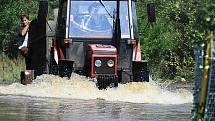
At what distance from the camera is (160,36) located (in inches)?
1053

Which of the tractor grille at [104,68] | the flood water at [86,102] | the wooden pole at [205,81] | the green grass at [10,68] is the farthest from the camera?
the green grass at [10,68]

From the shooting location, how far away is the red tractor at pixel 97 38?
16297mm

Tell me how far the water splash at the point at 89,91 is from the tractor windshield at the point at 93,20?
1.53m

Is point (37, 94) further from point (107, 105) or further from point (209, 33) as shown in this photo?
point (209, 33)

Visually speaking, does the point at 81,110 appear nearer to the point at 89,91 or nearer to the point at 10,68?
the point at 89,91

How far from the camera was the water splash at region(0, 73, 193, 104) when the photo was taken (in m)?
14.2

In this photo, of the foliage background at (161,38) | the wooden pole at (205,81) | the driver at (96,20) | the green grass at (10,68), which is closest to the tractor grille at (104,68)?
the driver at (96,20)

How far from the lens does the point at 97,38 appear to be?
1683cm

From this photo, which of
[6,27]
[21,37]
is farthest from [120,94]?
[6,27]

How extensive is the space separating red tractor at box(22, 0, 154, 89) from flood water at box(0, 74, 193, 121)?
2.60 ft

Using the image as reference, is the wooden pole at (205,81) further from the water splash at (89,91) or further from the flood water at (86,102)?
the water splash at (89,91)

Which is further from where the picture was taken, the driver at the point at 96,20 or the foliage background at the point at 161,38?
the foliage background at the point at 161,38

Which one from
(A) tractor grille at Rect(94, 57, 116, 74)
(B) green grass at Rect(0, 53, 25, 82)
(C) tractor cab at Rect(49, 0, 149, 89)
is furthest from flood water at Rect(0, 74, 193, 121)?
(B) green grass at Rect(0, 53, 25, 82)

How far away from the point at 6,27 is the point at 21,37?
30.7 feet
